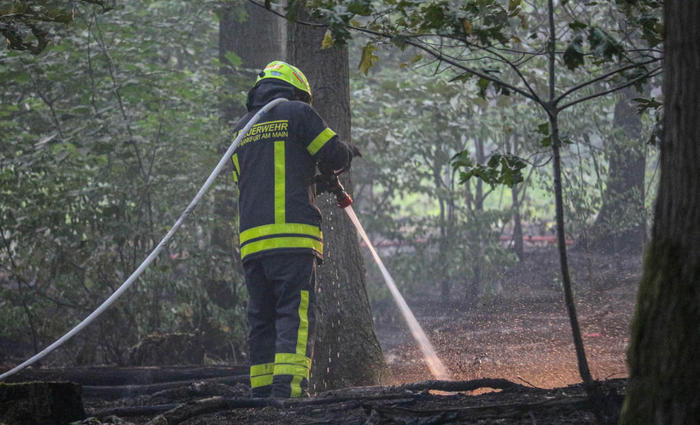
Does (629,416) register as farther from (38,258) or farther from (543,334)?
(38,258)

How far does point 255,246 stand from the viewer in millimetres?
4262

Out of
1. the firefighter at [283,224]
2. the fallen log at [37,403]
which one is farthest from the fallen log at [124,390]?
the fallen log at [37,403]

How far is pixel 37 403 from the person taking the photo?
3.30 metres

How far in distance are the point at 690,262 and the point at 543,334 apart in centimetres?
491

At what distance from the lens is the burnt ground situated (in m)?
2.94

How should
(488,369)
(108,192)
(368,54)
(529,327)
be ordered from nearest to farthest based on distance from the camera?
(368,54) < (488,369) < (108,192) < (529,327)

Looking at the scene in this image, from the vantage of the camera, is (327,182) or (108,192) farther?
(108,192)

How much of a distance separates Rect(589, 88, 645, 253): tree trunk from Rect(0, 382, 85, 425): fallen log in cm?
696

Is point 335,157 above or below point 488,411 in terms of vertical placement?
above

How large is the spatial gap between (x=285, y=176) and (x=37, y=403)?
6.33ft

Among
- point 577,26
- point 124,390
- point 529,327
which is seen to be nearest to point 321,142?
point 577,26

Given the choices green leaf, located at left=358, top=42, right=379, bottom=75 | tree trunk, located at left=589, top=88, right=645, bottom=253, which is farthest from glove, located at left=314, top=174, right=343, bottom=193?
tree trunk, located at left=589, top=88, right=645, bottom=253

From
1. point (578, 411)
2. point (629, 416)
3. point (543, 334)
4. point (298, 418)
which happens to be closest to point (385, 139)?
point (543, 334)

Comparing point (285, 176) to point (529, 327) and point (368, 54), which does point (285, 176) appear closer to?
point (368, 54)
